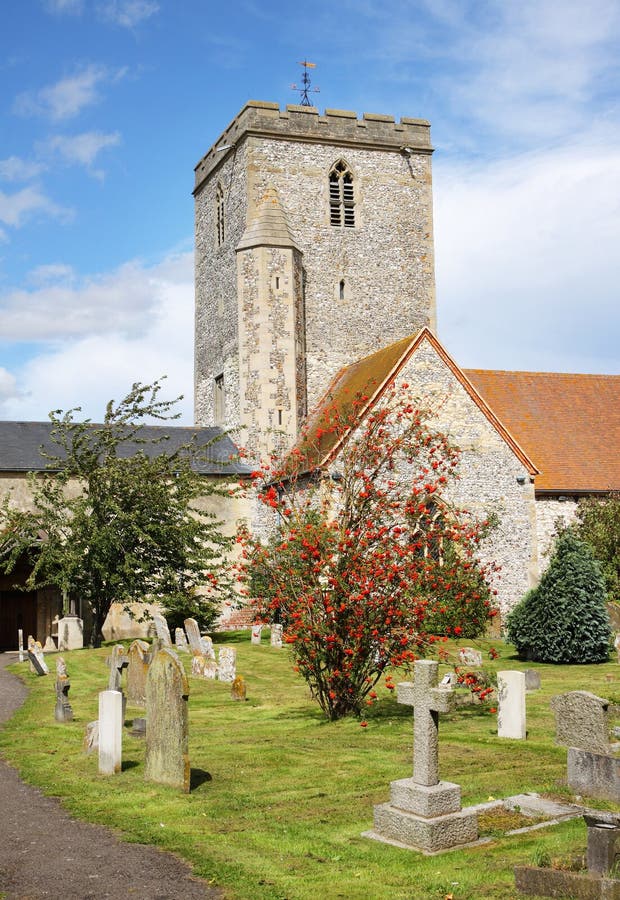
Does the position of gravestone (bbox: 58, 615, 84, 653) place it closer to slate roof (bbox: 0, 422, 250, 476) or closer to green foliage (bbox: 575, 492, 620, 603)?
slate roof (bbox: 0, 422, 250, 476)

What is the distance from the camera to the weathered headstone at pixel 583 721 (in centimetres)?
949

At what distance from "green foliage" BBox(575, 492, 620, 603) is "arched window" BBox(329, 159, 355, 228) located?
12.4 metres

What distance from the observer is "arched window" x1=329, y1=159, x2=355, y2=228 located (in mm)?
30984

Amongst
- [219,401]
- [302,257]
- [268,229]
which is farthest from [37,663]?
[302,257]

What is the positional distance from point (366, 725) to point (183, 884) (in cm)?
564

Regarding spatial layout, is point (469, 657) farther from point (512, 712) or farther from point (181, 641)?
point (181, 641)

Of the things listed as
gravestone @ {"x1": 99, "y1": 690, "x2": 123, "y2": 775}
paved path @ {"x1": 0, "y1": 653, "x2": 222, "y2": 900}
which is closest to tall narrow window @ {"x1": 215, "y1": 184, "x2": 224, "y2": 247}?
gravestone @ {"x1": 99, "y1": 690, "x2": 123, "y2": 775}

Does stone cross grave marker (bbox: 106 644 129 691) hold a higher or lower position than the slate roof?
lower

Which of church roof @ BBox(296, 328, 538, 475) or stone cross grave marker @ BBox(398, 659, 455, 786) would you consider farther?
church roof @ BBox(296, 328, 538, 475)

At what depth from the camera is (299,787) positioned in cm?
900

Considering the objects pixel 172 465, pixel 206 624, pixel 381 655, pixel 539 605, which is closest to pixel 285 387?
pixel 172 465

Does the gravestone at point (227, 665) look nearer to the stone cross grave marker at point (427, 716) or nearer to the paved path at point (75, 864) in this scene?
the paved path at point (75, 864)

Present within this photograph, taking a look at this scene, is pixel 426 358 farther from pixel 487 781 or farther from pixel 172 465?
pixel 487 781

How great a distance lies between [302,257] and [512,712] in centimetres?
2092
